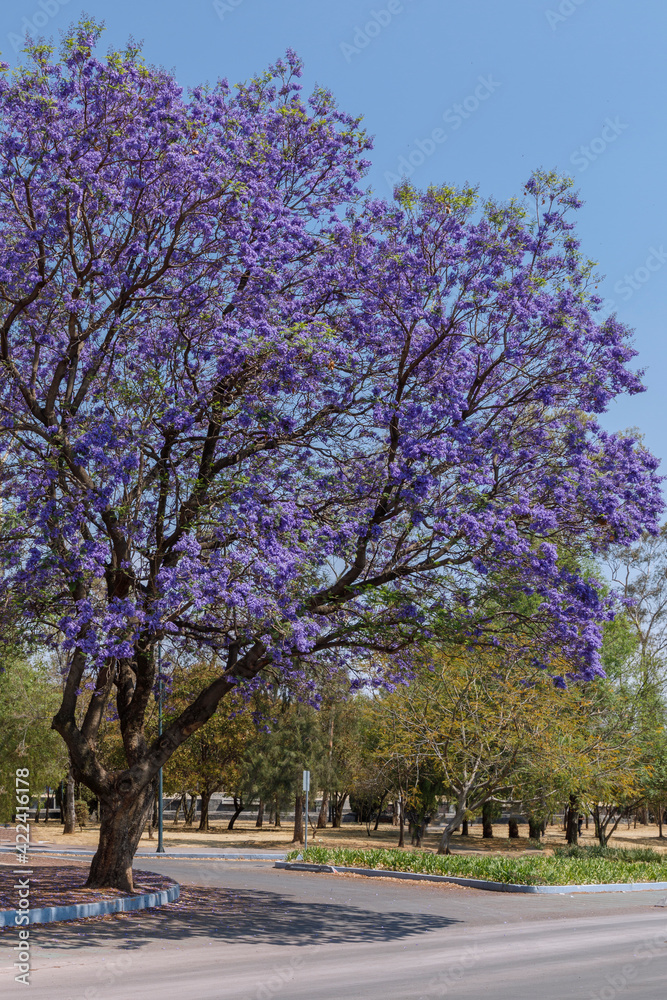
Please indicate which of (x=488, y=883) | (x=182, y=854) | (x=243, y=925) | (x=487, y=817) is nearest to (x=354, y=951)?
(x=243, y=925)

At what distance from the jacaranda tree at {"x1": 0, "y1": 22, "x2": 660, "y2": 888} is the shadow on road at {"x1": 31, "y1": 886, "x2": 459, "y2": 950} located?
1804 mm

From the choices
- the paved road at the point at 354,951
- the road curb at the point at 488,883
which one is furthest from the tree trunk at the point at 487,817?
the paved road at the point at 354,951

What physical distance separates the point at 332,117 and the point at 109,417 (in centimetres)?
584

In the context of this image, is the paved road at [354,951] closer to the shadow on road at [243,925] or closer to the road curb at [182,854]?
the shadow on road at [243,925]

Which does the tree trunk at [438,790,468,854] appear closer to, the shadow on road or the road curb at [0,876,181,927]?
the shadow on road

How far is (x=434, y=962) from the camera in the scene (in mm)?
10281

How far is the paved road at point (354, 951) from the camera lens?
8.54 meters

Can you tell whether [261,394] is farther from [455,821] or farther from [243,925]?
[455,821]

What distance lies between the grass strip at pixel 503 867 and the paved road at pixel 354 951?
8.37ft

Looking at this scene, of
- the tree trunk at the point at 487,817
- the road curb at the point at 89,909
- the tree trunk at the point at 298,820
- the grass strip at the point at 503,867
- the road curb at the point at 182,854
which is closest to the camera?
the road curb at the point at 89,909

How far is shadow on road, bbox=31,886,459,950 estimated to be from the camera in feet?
37.7

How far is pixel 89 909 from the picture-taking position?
1290 cm

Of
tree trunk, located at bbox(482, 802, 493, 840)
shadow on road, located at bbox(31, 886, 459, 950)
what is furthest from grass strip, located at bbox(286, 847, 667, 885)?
tree trunk, located at bbox(482, 802, 493, 840)

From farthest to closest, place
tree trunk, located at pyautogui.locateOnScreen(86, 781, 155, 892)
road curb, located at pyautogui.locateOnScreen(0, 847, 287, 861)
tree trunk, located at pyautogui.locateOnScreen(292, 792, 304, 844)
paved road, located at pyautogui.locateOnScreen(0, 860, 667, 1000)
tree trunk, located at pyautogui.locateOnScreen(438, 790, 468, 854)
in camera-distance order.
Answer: tree trunk, located at pyautogui.locateOnScreen(292, 792, 304, 844)
road curb, located at pyautogui.locateOnScreen(0, 847, 287, 861)
tree trunk, located at pyautogui.locateOnScreen(438, 790, 468, 854)
tree trunk, located at pyautogui.locateOnScreen(86, 781, 155, 892)
paved road, located at pyautogui.locateOnScreen(0, 860, 667, 1000)
